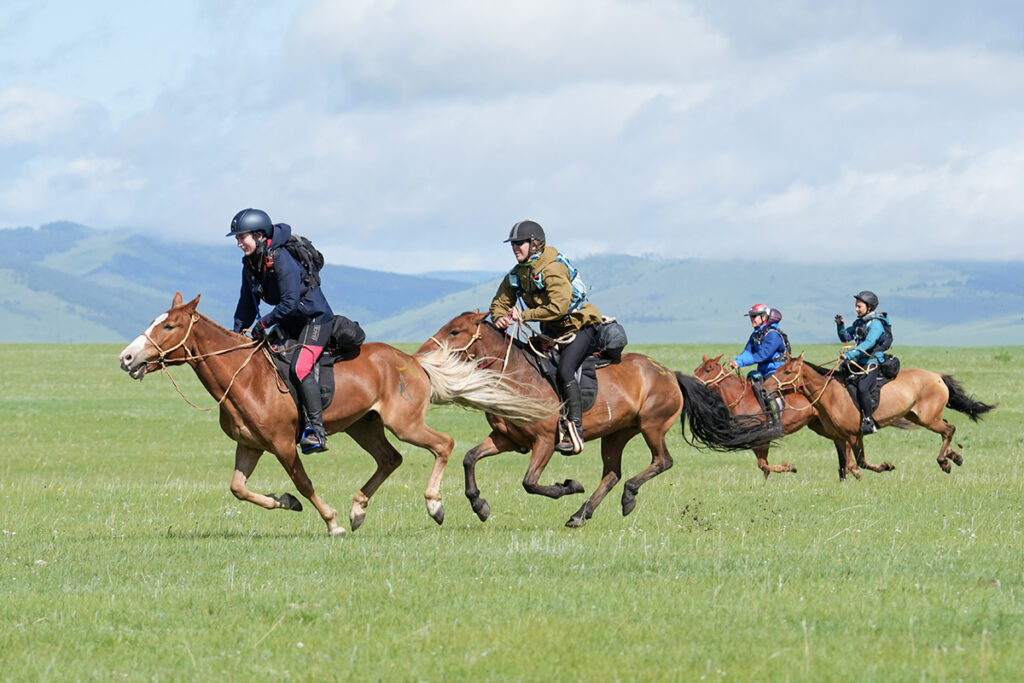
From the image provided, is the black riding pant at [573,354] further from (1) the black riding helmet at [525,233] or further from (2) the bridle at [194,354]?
(2) the bridle at [194,354]

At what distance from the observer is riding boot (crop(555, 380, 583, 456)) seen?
13.4 m

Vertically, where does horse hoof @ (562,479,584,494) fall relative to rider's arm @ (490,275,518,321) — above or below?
below

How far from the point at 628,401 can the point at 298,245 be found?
406 centimetres

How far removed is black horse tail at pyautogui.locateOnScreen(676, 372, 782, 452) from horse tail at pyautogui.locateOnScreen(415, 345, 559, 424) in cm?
267

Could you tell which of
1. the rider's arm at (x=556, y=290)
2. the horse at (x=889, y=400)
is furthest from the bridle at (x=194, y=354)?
the horse at (x=889, y=400)

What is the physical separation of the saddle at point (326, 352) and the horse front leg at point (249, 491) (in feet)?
2.52

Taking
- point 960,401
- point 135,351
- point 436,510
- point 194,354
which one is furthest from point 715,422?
point 960,401

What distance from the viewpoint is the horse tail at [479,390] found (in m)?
13.0

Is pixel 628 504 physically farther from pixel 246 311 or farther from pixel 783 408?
pixel 783 408

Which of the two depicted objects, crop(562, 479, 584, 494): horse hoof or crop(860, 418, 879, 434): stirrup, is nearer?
crop(562, 479, 584, 494): horse hoof

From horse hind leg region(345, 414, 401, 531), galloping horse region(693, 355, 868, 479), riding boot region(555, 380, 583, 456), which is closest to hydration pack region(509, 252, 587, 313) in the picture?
riding boot region(555, 380, 583, 456)

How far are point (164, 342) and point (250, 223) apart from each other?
1.37 metres

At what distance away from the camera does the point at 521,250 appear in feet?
43.0

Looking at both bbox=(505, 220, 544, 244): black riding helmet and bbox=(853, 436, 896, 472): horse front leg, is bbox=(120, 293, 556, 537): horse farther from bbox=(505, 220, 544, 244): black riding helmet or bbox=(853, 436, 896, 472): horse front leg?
bbox=(853, 436, 896, 472): horse front leg
